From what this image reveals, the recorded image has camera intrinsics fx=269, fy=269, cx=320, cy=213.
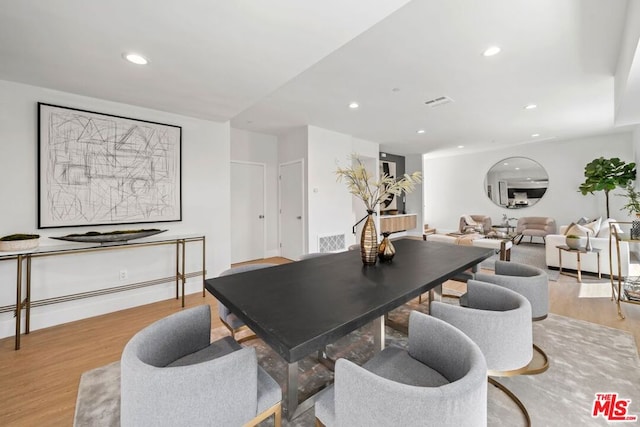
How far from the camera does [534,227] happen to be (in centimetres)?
694

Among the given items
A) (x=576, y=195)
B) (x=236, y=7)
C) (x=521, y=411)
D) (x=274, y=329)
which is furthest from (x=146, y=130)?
(x=576, y=195)

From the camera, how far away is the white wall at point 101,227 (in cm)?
254

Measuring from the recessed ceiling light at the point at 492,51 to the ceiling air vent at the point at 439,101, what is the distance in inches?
42.8

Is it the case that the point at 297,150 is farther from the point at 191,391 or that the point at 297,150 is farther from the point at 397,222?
the point at 191,391

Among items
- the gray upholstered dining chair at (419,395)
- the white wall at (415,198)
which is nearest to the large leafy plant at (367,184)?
the gray upholstered dining chair at (419,395)

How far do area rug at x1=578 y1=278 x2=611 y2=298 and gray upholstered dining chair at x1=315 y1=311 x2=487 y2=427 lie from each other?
353 cm

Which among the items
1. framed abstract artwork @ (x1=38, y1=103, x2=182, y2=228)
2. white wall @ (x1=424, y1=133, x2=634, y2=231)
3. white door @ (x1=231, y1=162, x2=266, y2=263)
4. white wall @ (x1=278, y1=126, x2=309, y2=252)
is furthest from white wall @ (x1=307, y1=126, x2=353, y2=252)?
white wall @ (x1=424, y1=133, x2=634, y2=231)

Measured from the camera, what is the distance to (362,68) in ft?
9.36

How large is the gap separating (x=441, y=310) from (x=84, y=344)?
116 inches

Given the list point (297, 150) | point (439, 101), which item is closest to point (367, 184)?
point (439, 101)

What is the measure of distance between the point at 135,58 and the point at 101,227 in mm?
1887

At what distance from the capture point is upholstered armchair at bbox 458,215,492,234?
678 centimetres

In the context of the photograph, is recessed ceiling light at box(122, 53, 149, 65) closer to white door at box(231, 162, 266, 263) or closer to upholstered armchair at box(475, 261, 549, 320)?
white door at box(231, 162, 266, 263)

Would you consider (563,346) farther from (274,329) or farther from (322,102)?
(322,102)
